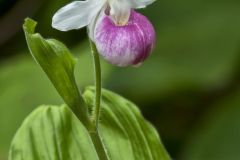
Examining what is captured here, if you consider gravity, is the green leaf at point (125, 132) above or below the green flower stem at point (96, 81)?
below

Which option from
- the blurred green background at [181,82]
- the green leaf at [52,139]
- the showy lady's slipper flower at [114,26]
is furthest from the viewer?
the blurred green background at [181,82]

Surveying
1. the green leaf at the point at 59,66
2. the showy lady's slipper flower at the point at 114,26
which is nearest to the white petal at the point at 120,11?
the showy lady's slipper flower at the point at 114,26

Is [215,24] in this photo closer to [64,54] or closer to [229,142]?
[229,142]

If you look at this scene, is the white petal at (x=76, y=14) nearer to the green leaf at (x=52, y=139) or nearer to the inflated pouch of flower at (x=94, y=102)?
the inflated pouch of flower at (x=94, y=102)

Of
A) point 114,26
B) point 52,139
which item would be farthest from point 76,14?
point 52,139

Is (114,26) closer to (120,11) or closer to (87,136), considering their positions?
(120,11)

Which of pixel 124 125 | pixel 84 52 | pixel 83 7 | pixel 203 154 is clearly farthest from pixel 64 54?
pixel 84 52

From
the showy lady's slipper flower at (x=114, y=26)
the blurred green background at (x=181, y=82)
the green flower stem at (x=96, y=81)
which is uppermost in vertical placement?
the showy lady's slipper flower at (x=114, y=26)

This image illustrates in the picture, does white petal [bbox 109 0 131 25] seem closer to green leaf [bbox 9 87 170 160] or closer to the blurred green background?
green leaf [bbox 9 87 170 160]

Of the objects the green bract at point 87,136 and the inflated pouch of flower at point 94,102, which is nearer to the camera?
the inflated pouch of flower at point 94,102
